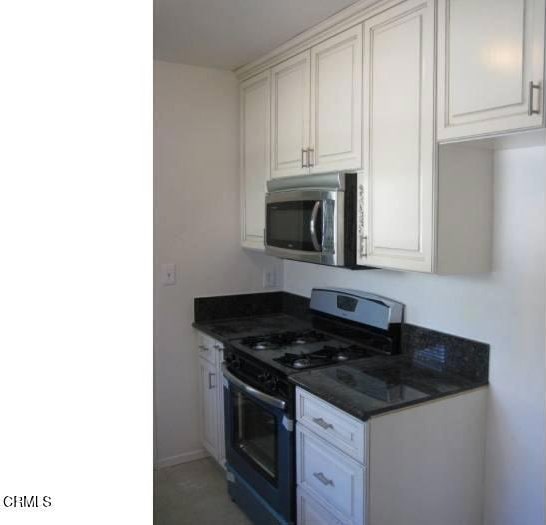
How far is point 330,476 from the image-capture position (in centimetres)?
187

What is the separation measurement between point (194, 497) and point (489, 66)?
2.45 metres

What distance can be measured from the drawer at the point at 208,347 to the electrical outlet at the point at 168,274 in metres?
0.36

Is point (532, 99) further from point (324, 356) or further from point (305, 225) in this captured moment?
point (324, 356)

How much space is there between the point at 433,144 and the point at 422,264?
16.5 inches

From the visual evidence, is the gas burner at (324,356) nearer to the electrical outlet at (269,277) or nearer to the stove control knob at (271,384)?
the stove control knob at (271,384)

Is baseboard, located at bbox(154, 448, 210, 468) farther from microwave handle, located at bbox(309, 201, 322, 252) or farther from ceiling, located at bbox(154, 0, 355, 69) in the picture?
ceiling, located at bbox(154, 0, 355, 69)

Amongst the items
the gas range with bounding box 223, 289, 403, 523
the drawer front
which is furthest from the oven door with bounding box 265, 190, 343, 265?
the drawer front

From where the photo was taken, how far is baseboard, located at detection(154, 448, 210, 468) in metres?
3.02

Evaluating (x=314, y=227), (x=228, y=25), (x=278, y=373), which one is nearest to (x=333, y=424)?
(x=278, y=373)

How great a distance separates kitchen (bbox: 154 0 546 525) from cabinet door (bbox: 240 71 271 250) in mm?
14

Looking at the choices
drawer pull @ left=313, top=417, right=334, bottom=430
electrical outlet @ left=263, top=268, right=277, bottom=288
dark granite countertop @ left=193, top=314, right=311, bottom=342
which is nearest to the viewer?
drawer pull @ left=313, top=417, right=334, bottom=430

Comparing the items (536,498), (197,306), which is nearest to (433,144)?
(536,498)
